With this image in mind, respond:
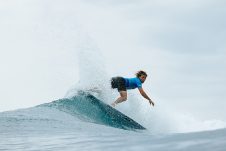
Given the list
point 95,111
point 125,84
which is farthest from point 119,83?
point 95,111

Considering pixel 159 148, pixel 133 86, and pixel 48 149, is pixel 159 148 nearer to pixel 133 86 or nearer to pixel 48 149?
pixel 48 149

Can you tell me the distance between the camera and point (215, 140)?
17.4 ft

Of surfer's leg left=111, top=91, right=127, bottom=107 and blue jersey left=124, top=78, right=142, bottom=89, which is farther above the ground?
blue jersey left=124, top=78, right=142, bottom=89

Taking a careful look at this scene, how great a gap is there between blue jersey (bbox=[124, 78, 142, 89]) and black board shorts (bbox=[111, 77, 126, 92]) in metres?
0.14

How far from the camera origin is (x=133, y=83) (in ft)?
57.7

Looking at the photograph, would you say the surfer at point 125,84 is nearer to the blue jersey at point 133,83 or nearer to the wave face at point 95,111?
the blue jersey at point 133,83


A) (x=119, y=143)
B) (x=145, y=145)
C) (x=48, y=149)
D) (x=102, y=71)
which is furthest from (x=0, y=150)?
(x=102, y=71)

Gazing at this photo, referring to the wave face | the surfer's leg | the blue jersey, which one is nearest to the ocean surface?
the wave face

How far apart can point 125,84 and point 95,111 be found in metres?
1.70

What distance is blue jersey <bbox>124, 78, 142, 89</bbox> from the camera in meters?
17.4

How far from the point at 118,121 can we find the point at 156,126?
4.56 m

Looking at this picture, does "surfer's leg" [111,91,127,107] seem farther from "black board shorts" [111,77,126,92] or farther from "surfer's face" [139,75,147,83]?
"surfer's face" [139,75,147,83]

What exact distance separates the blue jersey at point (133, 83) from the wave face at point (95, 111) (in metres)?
1.22

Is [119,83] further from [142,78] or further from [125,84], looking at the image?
[142,78]
